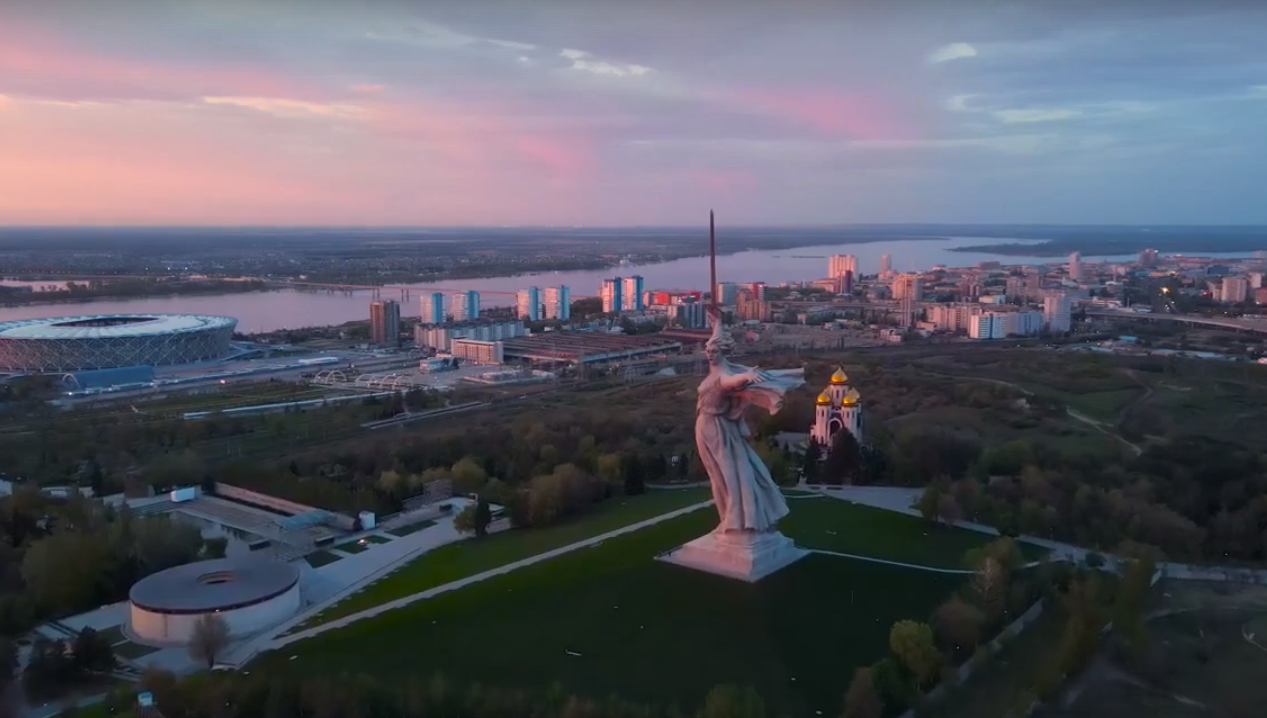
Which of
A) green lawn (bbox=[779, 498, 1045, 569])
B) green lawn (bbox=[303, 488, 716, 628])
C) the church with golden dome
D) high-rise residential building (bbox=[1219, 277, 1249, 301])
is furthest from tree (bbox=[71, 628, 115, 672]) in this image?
high-rise residential building (bbox=[1219, 277, 1249, 301])

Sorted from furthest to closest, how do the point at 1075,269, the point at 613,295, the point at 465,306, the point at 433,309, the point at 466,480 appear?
the point at 1075,269 → the point at 613,295 → the point at 465,306 → the point at 433,309 → the point at 466,480

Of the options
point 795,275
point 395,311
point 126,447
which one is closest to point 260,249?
point 795,275

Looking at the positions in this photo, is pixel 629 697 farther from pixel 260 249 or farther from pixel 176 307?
pixel 260 249

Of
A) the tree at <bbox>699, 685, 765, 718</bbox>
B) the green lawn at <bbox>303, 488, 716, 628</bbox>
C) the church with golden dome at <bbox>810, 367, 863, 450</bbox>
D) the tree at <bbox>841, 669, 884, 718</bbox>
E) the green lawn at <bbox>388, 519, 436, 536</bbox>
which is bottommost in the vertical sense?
the green lawn at <bbox>388, 519, 436, 536</bbox>

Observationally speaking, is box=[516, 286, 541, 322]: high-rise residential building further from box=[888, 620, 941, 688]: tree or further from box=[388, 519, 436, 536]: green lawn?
box=[888, 620, 941, 688]: tree

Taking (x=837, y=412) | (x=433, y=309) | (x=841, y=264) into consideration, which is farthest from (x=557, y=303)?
(x=837, y=412)

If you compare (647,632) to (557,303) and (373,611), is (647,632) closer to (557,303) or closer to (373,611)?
(373,611)
